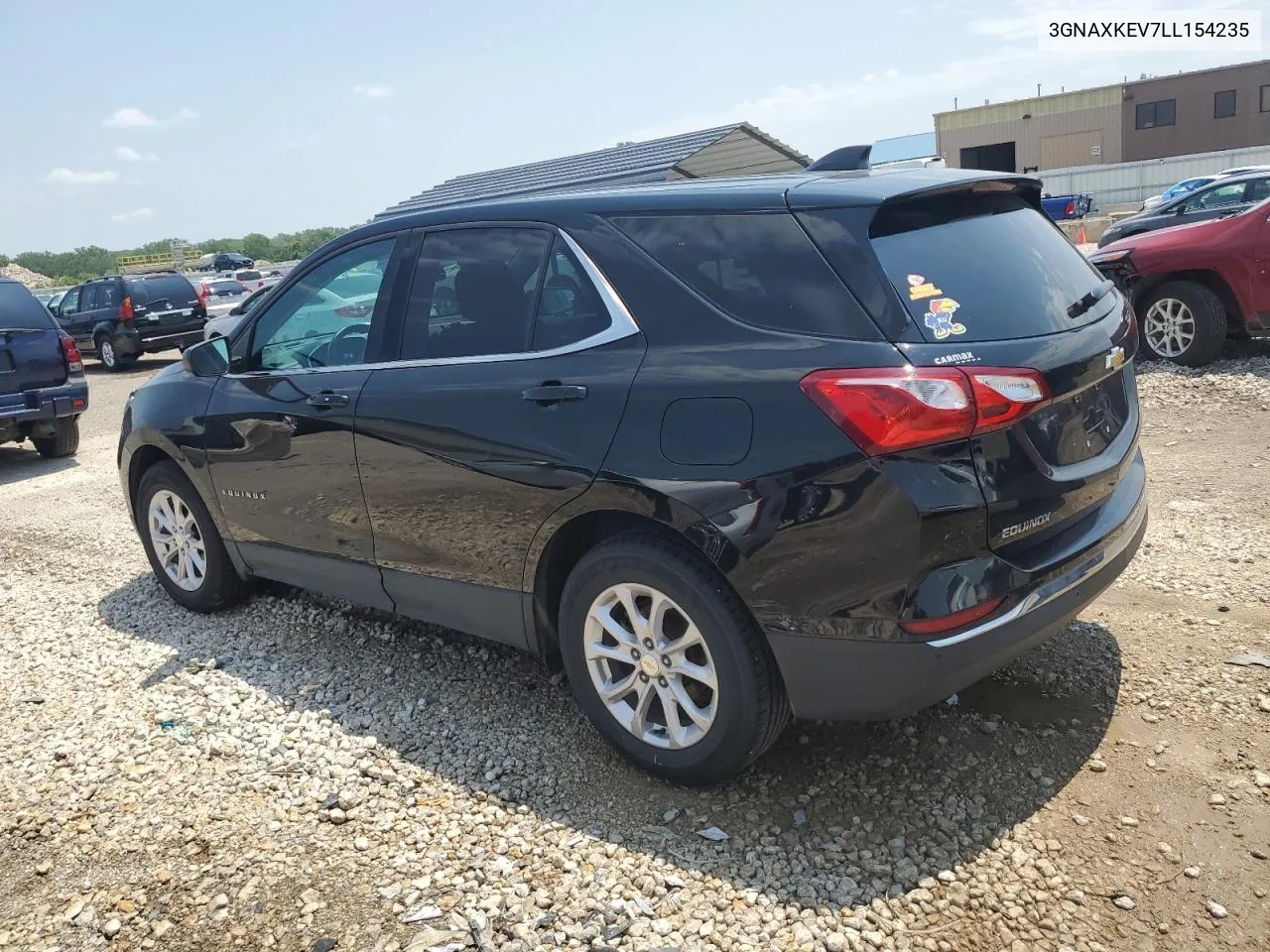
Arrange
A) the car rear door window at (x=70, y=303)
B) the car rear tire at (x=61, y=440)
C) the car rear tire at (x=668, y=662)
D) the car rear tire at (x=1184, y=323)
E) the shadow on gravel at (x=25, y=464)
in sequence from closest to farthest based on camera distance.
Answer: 1. the car rear tire at (x=668, y=662)
2. the car rear tire at (x=1184, y=323)
3. the shadow on gravel at (x=25, y=464)
4. the car rear tire at (x=61, y=440)
5. the car rear door window at (x=70, y=303)

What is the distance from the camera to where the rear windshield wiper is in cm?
307

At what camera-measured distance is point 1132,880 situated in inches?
104

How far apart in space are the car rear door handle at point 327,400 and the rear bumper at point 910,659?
2.01 metres

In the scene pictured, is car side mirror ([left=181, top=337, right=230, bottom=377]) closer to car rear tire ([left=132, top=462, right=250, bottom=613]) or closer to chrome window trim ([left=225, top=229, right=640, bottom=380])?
car rear tire ([left=132, top=462, right=250, bottom=613])

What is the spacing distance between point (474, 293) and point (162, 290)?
17.4m

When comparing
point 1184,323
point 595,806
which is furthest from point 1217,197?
point 595,806

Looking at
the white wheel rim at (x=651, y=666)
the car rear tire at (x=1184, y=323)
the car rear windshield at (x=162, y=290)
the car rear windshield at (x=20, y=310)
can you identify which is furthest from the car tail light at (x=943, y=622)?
the car rear windshield at (x=162, y=290)

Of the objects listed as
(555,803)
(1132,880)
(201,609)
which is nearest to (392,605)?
(555,803)

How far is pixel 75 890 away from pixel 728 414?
2.39 meters

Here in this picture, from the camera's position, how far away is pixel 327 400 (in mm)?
3973

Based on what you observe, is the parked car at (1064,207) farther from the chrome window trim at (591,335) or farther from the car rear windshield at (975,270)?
the chrome window trim at (591,335)

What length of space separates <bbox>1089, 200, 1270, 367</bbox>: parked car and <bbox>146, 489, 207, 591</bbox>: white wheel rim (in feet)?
23.4

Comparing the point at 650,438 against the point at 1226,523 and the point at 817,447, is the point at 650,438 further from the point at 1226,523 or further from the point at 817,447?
the point at 1226,523

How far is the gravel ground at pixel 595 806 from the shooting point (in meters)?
2.66
